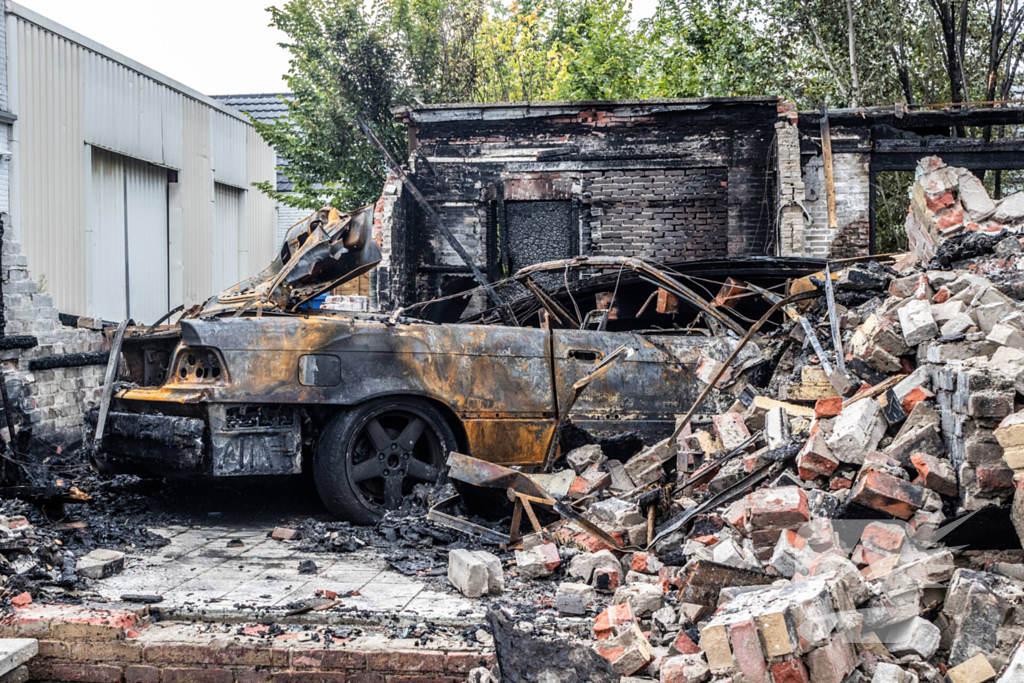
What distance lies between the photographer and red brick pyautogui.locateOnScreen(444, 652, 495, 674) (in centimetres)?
358

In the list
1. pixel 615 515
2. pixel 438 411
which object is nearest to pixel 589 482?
pixel 615 515

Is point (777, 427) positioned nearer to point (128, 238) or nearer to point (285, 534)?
point (285, 534)

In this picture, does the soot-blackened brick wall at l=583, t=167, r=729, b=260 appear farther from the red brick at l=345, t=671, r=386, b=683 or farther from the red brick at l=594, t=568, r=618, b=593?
the red brick at l=345, t=671, r=386, b=683

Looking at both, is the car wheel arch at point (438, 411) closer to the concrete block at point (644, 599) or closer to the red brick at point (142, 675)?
the red brick at point (142, 675)

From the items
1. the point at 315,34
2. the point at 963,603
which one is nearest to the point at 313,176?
the point at 315,34

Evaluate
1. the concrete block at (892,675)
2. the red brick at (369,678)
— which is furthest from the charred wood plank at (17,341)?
the concrete block at (892,675)

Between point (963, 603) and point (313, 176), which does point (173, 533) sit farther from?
point (313, 176)

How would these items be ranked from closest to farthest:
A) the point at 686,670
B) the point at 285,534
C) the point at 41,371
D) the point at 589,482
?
the point at 686,670, the point at 285,534, the point at 589,482, the point at 41,371

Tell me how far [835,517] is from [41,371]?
22.9 feet

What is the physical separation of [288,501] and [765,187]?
8296 mm

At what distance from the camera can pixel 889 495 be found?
379cm

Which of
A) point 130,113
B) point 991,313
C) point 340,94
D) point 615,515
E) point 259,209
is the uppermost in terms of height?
point 340,94

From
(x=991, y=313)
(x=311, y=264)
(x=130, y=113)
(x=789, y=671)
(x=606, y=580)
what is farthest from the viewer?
(x=130, y=113)

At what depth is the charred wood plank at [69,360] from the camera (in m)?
7.91
